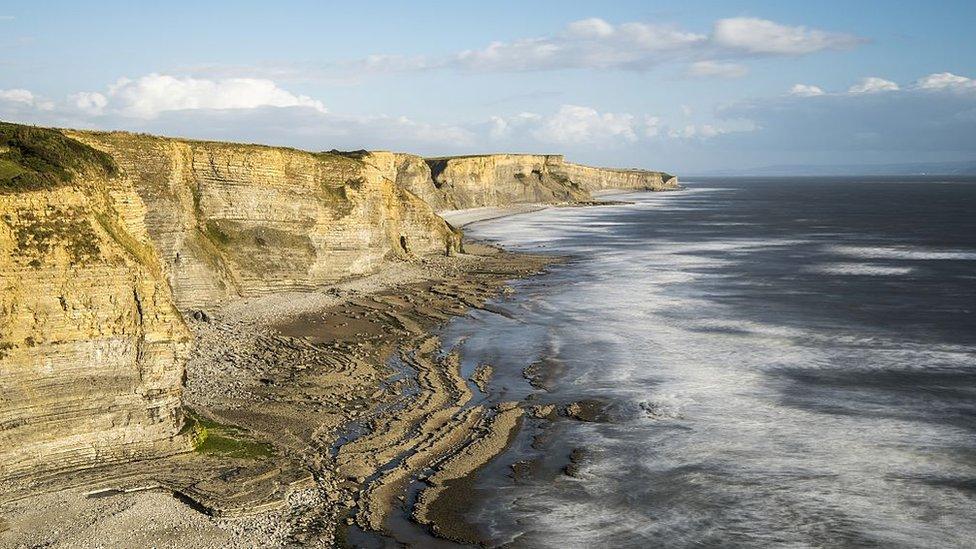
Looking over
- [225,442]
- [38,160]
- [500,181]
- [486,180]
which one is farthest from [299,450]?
[500,181]

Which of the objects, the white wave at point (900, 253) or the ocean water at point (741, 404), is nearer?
the ocean water at point (741, 404)

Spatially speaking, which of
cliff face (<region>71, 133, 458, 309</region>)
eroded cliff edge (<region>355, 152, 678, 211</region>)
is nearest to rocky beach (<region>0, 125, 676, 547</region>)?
cliff face (<region>71, 133, 458, 309</region>)

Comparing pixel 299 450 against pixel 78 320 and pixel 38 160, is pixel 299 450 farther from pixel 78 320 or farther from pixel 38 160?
pixel 38 160

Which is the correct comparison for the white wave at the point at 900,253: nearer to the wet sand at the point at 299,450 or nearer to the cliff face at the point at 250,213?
the cliff face at the point at 250,213

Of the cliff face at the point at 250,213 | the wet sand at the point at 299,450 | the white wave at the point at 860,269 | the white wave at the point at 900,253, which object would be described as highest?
the cliff face at the point at 250,213

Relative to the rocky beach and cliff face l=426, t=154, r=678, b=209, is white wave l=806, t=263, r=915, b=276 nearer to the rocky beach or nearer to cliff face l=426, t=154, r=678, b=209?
the rocky beach

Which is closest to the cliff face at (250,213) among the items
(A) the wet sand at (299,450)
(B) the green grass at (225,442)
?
(A) the wet sand at (299,450)

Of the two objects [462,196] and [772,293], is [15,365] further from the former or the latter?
[462,196]

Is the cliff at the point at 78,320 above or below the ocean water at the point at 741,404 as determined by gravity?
above
